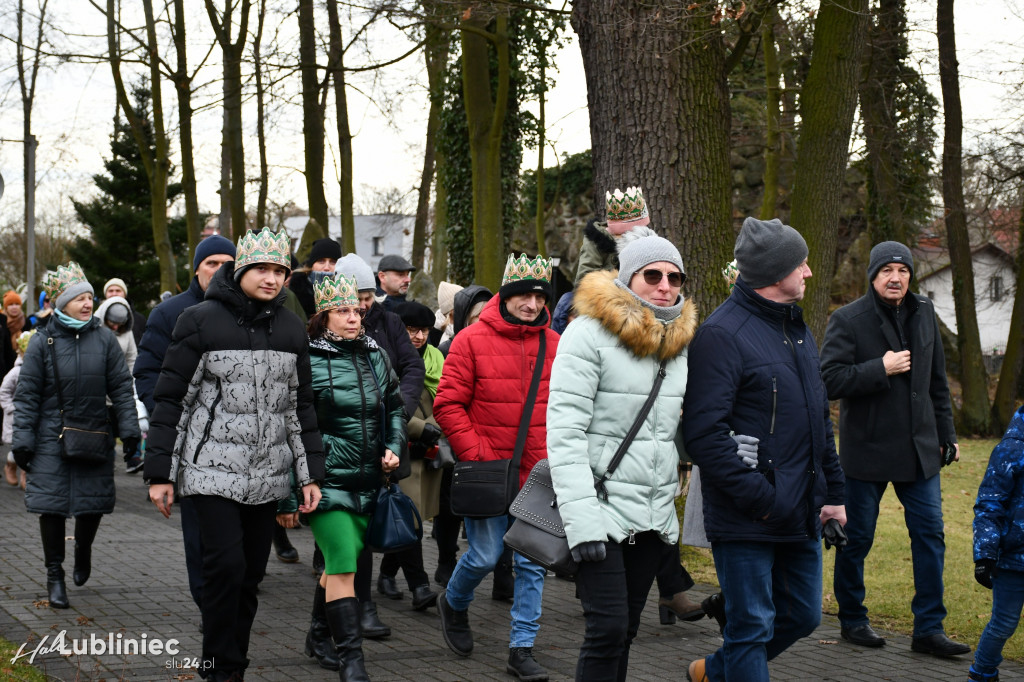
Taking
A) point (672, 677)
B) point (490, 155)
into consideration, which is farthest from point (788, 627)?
point (490, 155)

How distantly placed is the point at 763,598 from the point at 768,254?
132 centimetres

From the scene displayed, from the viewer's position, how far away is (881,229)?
23.0 m

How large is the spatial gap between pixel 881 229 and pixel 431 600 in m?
17.8

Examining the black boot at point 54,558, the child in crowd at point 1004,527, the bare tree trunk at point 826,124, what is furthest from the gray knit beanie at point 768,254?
the bare tree trunk at point 826,124

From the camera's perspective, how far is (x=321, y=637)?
5.96m

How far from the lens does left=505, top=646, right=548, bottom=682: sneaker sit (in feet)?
18.7

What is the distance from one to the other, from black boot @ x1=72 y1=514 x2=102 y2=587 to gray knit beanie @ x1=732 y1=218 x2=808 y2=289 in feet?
15.3

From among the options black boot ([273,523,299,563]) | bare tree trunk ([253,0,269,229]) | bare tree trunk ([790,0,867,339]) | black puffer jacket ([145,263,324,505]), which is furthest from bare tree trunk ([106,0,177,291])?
black puffer jacket ([145,263,324,505])

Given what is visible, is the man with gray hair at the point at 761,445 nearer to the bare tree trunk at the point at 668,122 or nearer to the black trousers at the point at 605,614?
the black trousers at the point at 605,614

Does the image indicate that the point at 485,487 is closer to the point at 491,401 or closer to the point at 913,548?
the point at 491,401

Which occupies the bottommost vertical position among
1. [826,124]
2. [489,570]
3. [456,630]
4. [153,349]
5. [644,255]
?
[456,630]

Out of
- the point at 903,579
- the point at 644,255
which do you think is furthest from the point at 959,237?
the point at 644,255

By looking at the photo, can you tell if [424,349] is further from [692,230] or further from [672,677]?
[672,677]

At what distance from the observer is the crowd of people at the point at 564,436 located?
4.43m
